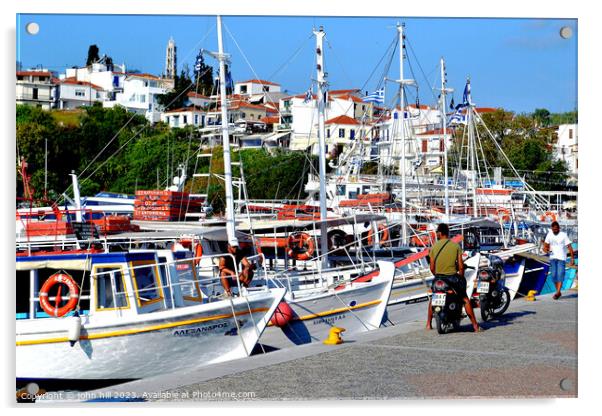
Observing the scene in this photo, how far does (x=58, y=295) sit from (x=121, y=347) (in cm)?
131

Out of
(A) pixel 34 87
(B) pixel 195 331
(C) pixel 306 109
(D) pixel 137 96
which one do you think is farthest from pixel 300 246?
(D) pixel 137 96

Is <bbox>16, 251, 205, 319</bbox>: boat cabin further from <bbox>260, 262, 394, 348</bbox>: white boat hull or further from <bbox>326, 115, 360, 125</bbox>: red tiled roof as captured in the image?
<bbox>326, 115, 360, 125</bbox>: red tiled roof

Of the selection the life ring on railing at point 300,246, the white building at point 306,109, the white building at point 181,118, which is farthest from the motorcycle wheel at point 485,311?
the white building at point 181,118

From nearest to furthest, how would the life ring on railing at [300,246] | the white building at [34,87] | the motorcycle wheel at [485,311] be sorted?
the white building at [34,87], the motorcycle wheel at [485,311], the life ring on railing at [300,246]

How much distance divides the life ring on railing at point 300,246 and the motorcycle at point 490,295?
6.85 meters

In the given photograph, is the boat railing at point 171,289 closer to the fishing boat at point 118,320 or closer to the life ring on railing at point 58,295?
the fishing boat at point 118,320

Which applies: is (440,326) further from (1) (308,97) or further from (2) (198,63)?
(1) (308,97)

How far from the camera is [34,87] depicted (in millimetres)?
13836

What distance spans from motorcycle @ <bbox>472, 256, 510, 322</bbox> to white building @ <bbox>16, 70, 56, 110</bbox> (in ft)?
24.0

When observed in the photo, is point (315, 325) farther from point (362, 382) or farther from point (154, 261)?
point (362, 382)

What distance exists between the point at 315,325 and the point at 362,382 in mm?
7713

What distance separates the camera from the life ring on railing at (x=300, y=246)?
2203 centimetres

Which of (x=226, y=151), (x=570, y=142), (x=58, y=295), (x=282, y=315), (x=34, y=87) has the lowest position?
(x=282, y=315)
